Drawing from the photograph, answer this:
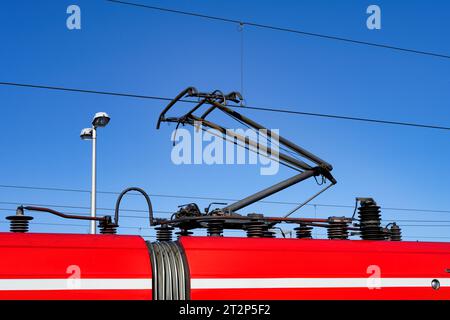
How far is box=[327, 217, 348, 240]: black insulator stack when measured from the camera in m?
9.76

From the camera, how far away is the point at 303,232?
9.63m

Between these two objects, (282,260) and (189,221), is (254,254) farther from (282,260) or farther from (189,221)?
(189,221)

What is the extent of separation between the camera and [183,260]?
8188 mm

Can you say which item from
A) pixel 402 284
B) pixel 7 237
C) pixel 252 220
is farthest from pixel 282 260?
pixel 7 237

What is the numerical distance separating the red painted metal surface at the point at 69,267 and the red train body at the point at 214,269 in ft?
0.04

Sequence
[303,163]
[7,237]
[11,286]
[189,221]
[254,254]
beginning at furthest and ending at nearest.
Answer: [303,163] → [189,221] → [254,254] → [7,237] → [11,286]

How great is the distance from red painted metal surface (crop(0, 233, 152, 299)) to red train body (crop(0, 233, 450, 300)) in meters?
0.01

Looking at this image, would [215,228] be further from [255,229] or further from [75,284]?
[75,284]

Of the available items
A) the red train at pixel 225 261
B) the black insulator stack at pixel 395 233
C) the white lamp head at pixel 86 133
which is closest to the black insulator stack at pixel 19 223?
the red train at pixel 225 261

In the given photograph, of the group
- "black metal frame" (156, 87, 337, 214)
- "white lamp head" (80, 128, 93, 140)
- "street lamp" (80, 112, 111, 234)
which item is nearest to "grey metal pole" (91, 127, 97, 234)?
"street lamp" (80, 112, 111, 234)

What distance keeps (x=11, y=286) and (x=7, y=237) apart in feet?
2.31

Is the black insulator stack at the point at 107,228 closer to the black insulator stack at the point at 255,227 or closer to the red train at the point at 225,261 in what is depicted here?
the red train at the point at 225,261

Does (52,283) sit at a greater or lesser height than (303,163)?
lesser
